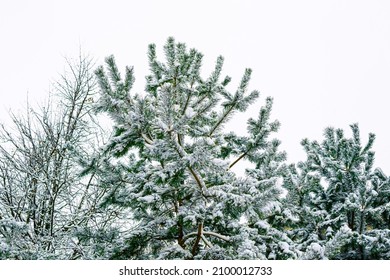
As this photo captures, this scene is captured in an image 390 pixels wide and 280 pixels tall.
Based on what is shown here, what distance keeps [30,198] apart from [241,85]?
3870mm

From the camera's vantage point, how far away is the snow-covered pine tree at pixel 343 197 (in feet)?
12.3

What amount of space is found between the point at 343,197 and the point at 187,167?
8.87 feet

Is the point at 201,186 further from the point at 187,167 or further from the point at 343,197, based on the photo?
the point at 343,197

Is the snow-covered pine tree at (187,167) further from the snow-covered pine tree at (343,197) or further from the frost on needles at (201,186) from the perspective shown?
the snow-covered pine tree at (343,197)

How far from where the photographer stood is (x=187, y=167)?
265 cm

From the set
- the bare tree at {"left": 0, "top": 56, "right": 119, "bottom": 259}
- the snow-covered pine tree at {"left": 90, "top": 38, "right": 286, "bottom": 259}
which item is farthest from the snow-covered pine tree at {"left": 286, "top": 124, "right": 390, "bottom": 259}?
the bare tree at {"left": 0, "top": 56, "right": 119, "bottom": 259}

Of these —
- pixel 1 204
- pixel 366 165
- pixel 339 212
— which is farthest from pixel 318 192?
pixel 1 204

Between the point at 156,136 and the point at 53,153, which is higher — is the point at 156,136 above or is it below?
below

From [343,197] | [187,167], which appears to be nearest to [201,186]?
[187,167]

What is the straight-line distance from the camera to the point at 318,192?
180 inches

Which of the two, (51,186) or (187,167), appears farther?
(51,186)

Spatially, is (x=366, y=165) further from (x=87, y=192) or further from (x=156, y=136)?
(x=87, y=192)

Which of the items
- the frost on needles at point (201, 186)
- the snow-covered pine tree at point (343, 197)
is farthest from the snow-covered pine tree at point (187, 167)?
the snow-covered pine tree at point (343, 197)

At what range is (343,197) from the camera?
438 centimetres
